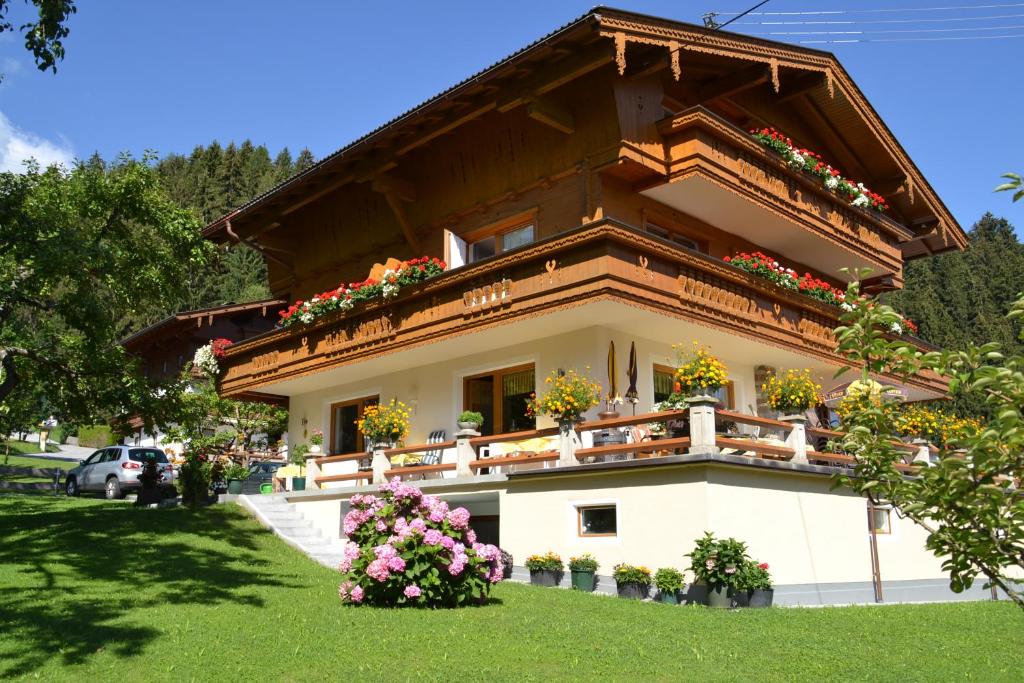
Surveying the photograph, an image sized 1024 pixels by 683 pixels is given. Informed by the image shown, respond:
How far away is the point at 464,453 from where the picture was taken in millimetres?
14961

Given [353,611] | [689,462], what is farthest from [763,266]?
[353,611]

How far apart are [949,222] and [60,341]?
2235 cm

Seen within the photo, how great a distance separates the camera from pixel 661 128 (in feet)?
52.1

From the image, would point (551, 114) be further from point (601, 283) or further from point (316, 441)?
point (316, 441)

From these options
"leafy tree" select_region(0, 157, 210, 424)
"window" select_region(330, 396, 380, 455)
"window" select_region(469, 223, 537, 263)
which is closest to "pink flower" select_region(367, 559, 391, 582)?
"leafy tree" select_region(0, 157, 210, 424)

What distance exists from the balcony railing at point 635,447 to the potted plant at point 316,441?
154 centimetres

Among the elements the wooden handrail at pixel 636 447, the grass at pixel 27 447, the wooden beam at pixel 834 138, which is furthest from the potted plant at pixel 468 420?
the grass at pixel 27 447

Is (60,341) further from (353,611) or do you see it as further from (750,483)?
(750,483)

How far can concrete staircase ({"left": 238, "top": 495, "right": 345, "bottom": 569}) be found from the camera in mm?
15297

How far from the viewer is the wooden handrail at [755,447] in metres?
11.9

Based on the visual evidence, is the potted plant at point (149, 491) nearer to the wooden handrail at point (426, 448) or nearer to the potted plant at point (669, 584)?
the wooden handrail at point (426, 448)

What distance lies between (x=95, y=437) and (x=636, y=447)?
49.6 meters

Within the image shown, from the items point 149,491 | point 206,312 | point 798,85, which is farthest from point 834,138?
point 206,312

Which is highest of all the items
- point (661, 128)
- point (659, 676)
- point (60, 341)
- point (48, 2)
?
point (661, 128)
